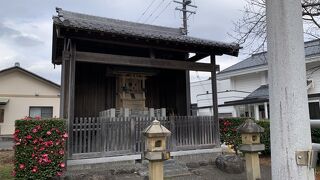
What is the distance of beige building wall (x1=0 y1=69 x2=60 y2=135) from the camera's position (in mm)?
22906

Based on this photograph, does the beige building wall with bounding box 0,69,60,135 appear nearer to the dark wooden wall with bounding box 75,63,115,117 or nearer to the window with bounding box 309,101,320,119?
the dark wooden wall with bounding box 75,63,115,117

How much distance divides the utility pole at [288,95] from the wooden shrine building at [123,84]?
5809 millimetres

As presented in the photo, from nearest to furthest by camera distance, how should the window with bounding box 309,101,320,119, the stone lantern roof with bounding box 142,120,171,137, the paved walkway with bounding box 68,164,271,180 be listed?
the stone lantern roof with bounding box 142,120,171,137 → the paved walkway with bounding box 68,164,271,180 → the window with bounding box 309,101,320,119

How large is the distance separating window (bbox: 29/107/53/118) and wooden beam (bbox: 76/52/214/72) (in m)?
18.8

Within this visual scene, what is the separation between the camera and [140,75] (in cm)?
1043

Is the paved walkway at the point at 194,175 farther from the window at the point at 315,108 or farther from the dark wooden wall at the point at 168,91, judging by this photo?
the window at the point at 315,108

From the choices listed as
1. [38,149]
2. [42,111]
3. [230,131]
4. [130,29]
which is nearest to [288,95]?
[38,149]

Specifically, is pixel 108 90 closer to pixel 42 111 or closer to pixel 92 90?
pixel 92 90

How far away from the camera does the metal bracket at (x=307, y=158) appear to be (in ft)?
6.15

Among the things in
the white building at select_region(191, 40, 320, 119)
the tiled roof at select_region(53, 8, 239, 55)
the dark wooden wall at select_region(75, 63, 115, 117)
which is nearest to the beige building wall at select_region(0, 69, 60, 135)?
the white building at select_region(191, 40, 320, 119)

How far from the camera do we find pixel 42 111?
80.2 ft

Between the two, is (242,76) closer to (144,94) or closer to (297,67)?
(144,94)

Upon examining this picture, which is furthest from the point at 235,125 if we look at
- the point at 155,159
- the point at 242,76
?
the point at 242,76

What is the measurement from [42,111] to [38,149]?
1968cm
